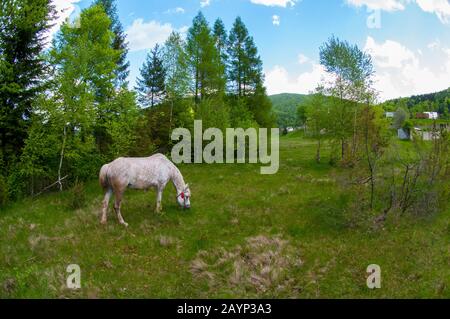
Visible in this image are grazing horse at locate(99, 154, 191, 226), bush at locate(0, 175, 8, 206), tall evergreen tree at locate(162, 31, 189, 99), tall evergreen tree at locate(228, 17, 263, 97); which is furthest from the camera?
tall evergreen tree at locate(228, 17, 263, 97)

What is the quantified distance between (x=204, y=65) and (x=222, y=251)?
96.2ft

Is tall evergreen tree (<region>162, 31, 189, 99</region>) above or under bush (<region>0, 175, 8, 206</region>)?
above

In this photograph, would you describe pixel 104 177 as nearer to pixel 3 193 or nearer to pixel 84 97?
pixel 3 193

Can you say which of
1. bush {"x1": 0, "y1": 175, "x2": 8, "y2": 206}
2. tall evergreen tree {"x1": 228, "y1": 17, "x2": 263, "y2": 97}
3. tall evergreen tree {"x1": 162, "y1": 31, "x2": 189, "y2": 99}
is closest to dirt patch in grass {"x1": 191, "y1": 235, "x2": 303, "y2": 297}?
bush {"x1": 0, "y1": 175, "x2": 8, "y2": 206}

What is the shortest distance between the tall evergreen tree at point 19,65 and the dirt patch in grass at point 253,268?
1805cm

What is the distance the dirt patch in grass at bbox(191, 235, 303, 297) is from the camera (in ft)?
31.6

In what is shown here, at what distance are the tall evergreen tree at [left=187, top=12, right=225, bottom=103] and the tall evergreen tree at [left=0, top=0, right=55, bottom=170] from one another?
1657cm

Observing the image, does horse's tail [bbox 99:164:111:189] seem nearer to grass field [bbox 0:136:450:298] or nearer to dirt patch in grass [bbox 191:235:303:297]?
grass field [bbox 0:136:450:298]

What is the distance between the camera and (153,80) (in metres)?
41.1

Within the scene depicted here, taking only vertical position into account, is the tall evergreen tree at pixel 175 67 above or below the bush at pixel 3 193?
above

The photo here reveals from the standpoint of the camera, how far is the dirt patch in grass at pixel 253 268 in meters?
9.62

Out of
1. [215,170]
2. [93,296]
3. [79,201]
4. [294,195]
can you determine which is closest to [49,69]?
[79,201]

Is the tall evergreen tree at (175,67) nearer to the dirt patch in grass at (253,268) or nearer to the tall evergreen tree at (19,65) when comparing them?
the tall evergreen tree at (19,65)

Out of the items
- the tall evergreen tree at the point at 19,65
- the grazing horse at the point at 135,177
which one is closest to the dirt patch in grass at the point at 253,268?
the grazing horse at the point at 135,177
